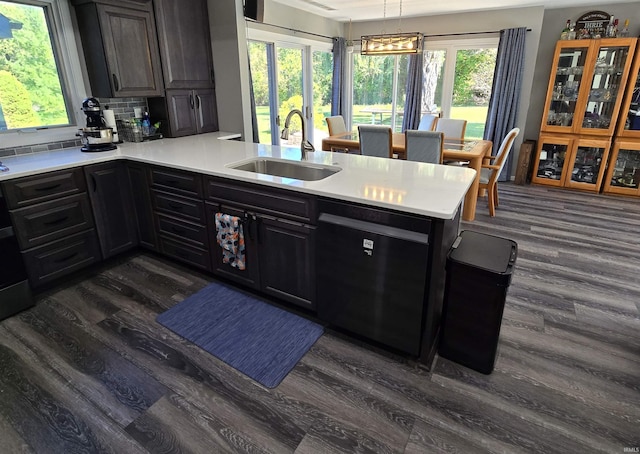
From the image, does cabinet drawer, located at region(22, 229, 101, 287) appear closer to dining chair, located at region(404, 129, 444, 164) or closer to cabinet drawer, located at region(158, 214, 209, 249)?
cabinet drawer, located at region(158, 214, 209, 249)

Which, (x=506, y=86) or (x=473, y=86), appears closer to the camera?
(x=506, y=86)

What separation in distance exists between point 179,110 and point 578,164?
5340mm

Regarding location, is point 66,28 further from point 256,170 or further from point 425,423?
point 425,423

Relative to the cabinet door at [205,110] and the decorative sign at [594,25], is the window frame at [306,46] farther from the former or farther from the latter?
the decorative sign at [594,25]

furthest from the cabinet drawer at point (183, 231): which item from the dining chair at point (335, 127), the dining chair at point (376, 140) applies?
the dining chair at point (335, 127)

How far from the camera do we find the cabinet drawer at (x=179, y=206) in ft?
8.64

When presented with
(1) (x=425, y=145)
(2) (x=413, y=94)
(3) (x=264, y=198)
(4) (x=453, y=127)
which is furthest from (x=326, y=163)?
(2) (x=413, y=94)

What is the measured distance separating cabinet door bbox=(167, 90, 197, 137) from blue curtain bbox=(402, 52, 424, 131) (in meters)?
3.69

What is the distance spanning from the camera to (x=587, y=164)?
507cm

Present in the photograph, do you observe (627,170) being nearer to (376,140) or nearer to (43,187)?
(376,140)

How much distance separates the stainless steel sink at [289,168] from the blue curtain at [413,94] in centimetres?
398

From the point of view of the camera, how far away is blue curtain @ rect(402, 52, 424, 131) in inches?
229

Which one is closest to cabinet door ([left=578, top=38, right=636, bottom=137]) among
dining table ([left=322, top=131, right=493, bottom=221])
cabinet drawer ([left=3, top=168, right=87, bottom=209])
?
dining table ([left=322, top=131, right=493, bottom=221])

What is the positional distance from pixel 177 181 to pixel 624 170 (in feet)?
Result: 18.6
